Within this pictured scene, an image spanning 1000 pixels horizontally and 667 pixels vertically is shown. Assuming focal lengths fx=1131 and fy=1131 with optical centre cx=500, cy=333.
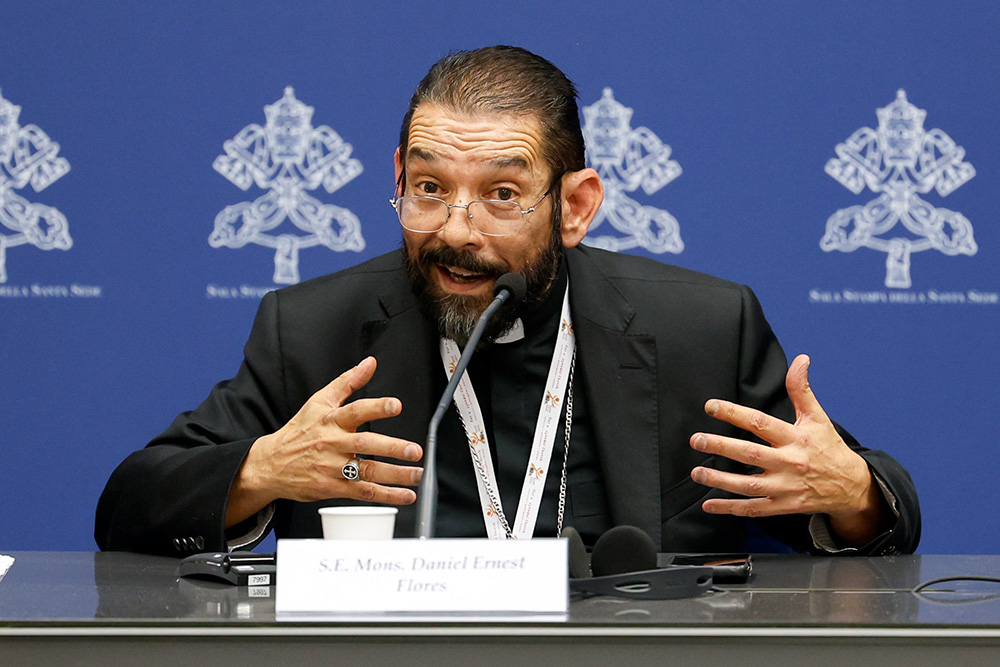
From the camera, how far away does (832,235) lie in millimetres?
2803

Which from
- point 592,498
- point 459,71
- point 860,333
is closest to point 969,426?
point 860,333

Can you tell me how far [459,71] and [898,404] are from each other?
141cm

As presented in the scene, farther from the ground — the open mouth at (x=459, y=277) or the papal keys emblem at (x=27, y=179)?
the papal keys emblem at (x=27, y=179)

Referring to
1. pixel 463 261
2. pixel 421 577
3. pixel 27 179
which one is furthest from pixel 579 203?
pixel 27 179

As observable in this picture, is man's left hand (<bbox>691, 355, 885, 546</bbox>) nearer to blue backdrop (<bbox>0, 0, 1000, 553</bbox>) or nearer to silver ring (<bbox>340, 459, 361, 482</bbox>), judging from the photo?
silver ring (<bbox>340, 459, 361, 482</bbox>)

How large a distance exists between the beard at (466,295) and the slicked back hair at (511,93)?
0.17 metres

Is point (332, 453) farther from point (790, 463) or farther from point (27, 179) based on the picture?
point (27, 179)

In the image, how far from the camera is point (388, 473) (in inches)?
67.4

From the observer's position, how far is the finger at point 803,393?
176 centimetres

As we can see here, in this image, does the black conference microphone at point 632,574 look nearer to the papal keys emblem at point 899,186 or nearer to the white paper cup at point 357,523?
the white paper cup at point 357,523

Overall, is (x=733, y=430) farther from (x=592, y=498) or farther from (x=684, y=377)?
(x=592, y=498)

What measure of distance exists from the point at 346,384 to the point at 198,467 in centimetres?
34

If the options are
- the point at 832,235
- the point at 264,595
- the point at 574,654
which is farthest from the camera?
the point at 832,235

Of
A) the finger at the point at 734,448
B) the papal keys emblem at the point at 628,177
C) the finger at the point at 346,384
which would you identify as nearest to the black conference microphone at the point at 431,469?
the finger at the point at 346,384
